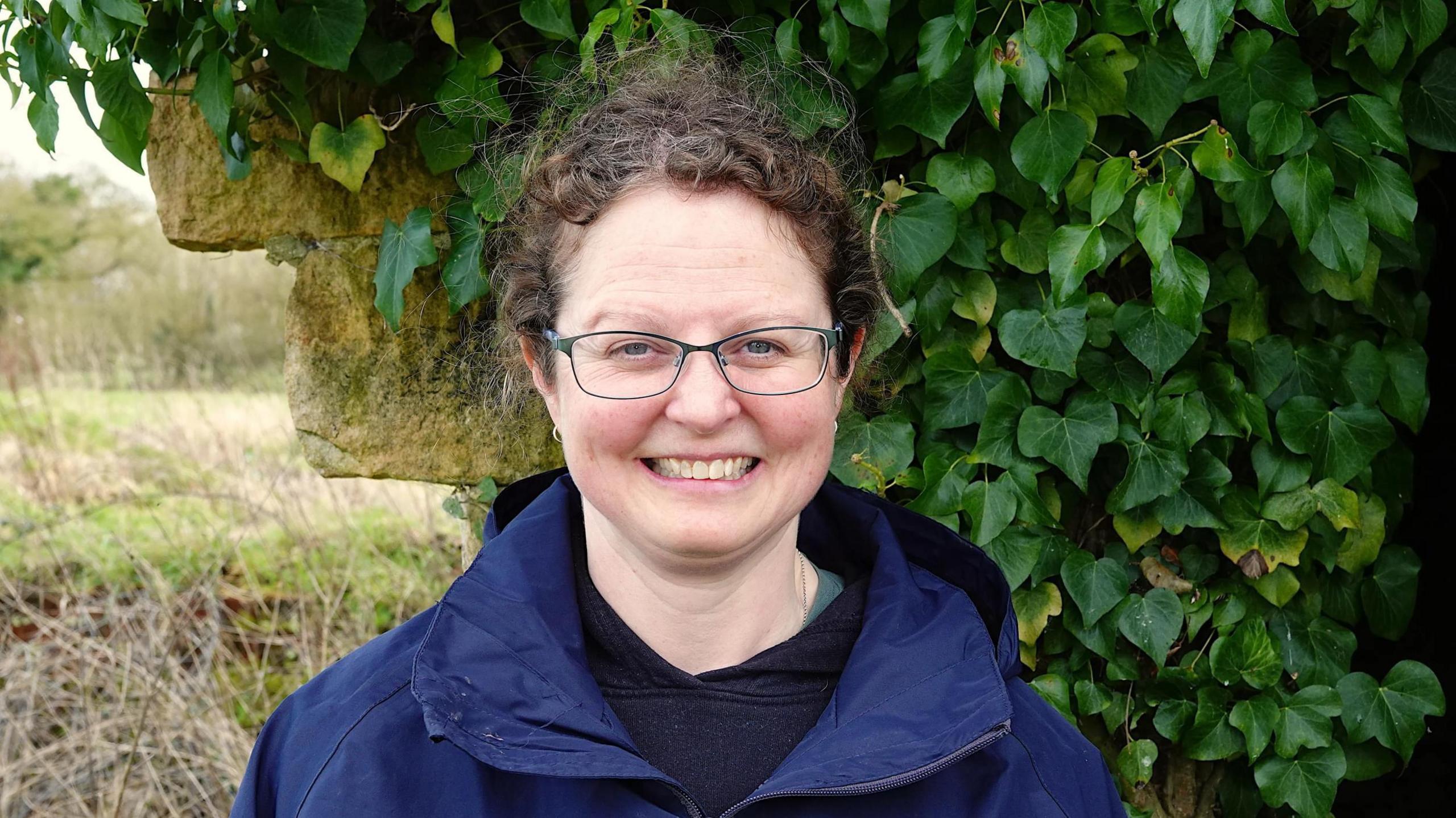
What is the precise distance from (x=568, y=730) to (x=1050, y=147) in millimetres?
1178

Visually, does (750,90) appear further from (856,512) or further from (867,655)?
(867,655)

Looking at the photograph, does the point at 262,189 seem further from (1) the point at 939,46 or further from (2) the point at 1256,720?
(2) the point at 1256,720

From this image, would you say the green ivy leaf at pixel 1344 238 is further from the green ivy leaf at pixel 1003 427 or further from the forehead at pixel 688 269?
the forehead at pixel 688 269

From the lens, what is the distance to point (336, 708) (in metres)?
1.24

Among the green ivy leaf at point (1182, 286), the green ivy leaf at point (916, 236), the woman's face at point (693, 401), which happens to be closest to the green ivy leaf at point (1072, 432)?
the green ivy leaf at point (1182, 286)

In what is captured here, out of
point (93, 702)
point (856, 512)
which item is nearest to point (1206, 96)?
point (856, 512)

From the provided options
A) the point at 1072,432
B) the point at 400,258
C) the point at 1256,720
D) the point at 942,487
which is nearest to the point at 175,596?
the point at 400,258

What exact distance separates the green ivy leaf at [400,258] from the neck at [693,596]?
0.71 m

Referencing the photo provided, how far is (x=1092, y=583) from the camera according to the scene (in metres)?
1.96

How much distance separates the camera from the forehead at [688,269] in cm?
122

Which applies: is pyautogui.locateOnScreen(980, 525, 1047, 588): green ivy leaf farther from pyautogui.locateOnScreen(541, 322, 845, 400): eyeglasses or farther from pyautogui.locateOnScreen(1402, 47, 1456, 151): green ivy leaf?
pyautogui.locateOnScreen(1402, 47, 1456, 151): green ivy leaf

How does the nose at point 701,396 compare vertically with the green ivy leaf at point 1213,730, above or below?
above

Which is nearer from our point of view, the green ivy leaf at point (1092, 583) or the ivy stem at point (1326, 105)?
the ivy stem at point (1326, 105)

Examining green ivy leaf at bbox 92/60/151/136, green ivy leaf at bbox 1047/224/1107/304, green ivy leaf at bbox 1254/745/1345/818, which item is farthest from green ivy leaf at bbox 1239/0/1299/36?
green ivy leaf at bbox 92/60/151/136
